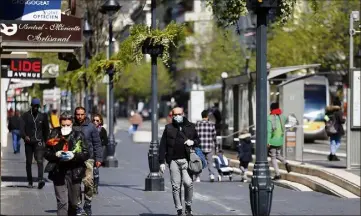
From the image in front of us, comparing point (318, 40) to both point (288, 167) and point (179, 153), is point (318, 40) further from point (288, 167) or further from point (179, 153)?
point (179, 153)

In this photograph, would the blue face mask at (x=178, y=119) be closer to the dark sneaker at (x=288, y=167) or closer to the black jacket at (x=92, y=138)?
the black jacket at (x=92, y=138)

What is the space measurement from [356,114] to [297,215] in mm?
7857

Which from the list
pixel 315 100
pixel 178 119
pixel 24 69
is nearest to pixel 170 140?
pixel 178 119

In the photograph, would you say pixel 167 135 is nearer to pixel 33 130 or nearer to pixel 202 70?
pixel 33 130

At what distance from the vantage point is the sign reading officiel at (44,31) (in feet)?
59.4

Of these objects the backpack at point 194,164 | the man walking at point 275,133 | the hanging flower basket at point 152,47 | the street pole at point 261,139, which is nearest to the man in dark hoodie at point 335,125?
the man walking at point 275,133

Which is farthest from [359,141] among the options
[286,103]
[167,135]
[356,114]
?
[167,135]

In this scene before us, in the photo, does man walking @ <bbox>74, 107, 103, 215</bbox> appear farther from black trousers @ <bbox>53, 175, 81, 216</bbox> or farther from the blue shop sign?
the blue shop sign

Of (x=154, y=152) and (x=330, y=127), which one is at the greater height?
(x=330, y=127)

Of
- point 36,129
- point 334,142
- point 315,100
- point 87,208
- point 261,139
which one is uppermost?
point 315,100

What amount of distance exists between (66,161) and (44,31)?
564 centimetres

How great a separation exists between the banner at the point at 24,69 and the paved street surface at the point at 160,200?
2553 mm

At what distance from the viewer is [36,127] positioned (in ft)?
69.3

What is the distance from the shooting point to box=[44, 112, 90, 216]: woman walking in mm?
13258
